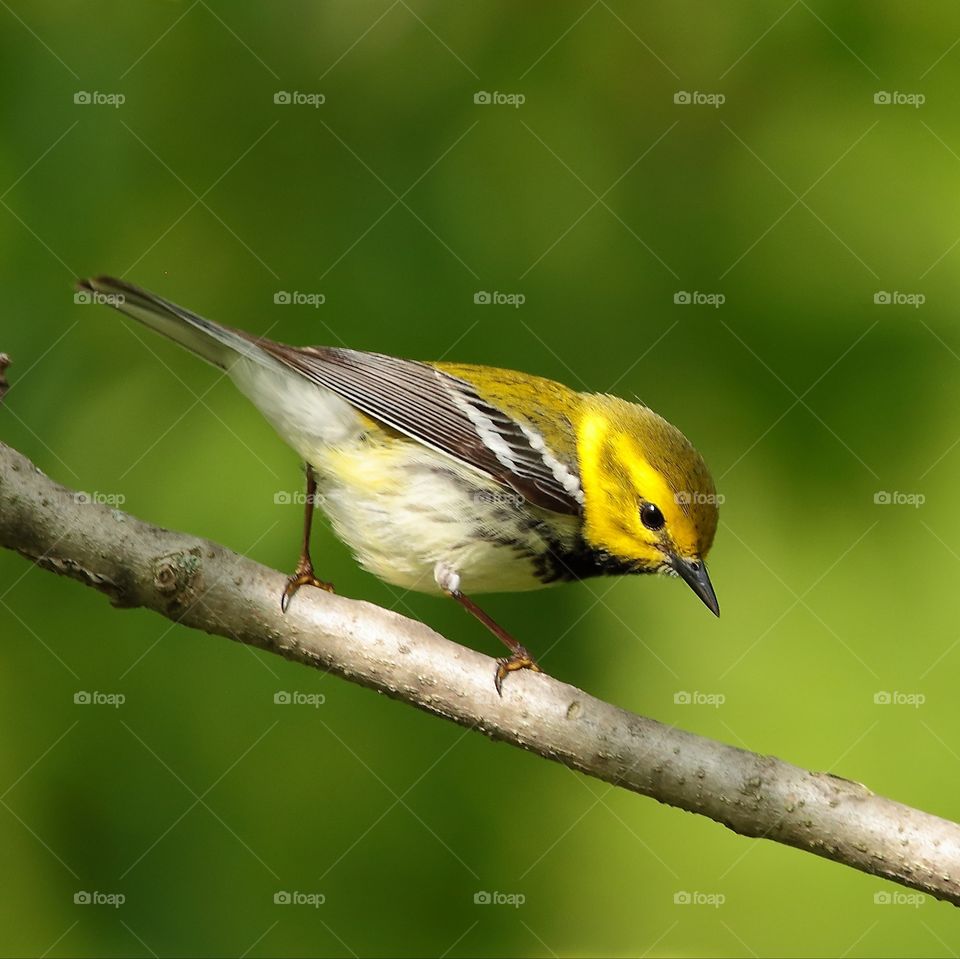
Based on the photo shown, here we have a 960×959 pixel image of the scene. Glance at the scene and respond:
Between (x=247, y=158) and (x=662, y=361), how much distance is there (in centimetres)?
161

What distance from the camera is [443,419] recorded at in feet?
12.3

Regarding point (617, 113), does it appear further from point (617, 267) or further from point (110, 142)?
point (110, 142)

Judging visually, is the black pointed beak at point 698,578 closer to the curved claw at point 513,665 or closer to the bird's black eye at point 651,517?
the bird's black eye at point 651,517

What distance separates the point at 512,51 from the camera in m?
3.83

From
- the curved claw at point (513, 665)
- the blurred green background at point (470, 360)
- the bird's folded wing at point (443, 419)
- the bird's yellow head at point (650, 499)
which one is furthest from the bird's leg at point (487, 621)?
the bird's yellow head at point (650, 499)

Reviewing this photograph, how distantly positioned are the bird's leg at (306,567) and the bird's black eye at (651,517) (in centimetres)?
106

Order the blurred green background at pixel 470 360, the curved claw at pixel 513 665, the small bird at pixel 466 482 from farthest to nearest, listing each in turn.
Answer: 1. the small bird at pixel 466 482
2. the blurred green background at pixel 470 360
3. the curved claw at pixel 513 665

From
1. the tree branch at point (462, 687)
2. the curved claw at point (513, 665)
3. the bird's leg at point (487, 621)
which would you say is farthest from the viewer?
the bird's leg at point (487, 621)

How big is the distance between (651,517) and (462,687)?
3.39 feet

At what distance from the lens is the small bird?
3.55m

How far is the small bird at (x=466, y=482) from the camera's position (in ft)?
11.6

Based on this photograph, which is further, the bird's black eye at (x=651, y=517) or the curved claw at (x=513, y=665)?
the bird's black eye at (x=651, y=517)

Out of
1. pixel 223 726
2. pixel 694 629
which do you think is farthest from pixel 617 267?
pixel 223 726

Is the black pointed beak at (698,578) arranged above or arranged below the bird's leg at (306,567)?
below
